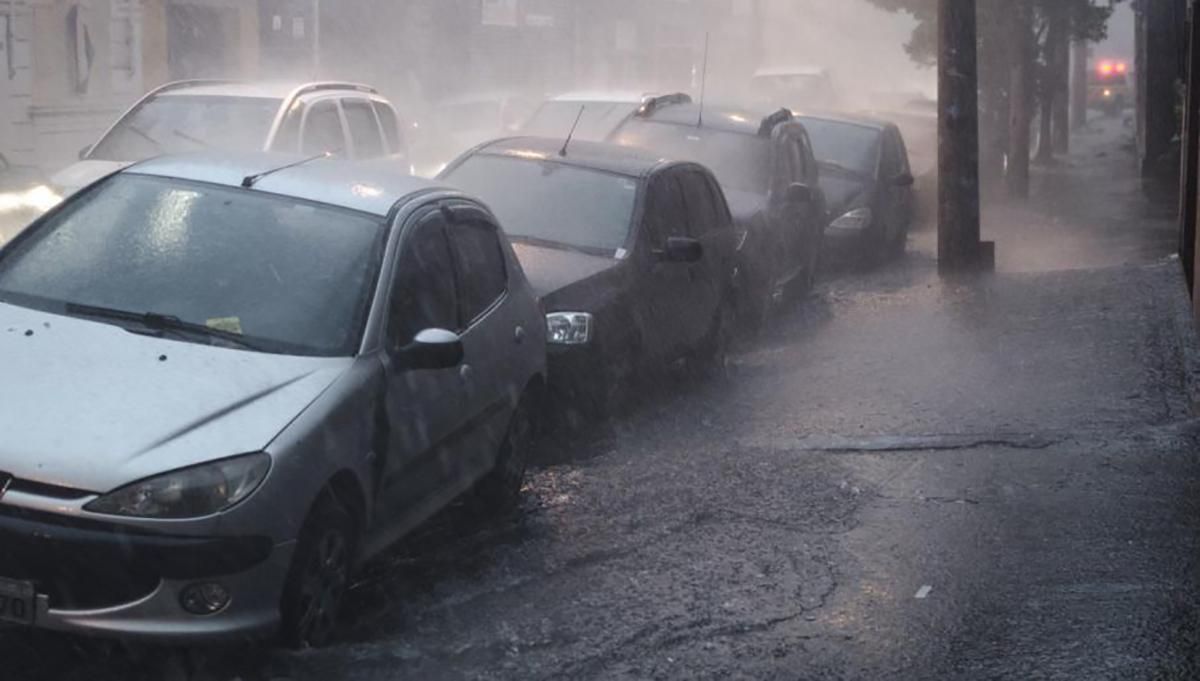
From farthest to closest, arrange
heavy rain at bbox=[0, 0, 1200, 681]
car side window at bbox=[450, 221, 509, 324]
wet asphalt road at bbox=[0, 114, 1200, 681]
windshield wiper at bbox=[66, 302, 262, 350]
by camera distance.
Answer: car side window at bbox=[450, 221, 509, 324]
windshield wiper at bbox=[66, 302, 262, 350]
wet asphalt road at bbox=[0, 114, 1200, 681]
heavy rain at bbox=[0, 0, 1200, 681]

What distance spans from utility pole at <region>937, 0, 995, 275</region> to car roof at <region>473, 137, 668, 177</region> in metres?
4.86

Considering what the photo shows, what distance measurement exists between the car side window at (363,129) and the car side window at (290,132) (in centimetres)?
83

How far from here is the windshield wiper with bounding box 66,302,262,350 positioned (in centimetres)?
603

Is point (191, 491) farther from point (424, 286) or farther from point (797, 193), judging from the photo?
point (797, 193)

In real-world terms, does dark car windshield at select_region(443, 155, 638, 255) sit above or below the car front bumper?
above

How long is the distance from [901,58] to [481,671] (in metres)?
71.4

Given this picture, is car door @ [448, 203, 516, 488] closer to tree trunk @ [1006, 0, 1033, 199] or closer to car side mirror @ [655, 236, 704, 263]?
car side mirror @ [655, 236, 704, 263]

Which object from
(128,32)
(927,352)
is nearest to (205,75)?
(128,32)

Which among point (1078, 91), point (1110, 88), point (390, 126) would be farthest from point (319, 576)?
point (1110, 88)

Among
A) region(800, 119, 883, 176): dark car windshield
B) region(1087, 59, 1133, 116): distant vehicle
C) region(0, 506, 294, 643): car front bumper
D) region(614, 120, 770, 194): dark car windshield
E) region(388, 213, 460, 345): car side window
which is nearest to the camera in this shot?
region(0, 506, 294, 643): car front bumper

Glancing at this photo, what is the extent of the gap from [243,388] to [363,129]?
9.96m

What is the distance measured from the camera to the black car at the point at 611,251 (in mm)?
9398

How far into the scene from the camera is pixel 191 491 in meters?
5.11


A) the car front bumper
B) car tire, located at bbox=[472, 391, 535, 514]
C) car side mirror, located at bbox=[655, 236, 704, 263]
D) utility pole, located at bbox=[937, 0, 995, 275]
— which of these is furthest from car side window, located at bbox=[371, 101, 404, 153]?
the car front bumper
